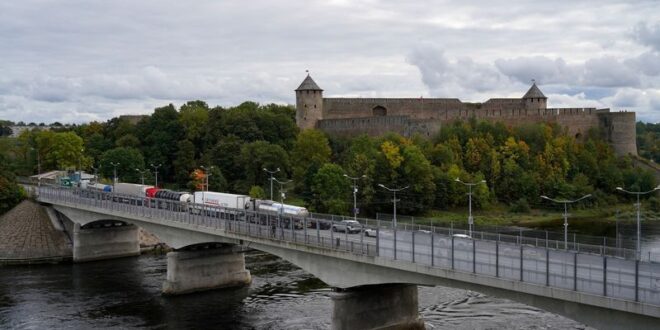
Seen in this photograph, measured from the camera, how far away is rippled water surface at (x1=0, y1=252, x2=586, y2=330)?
40219mm

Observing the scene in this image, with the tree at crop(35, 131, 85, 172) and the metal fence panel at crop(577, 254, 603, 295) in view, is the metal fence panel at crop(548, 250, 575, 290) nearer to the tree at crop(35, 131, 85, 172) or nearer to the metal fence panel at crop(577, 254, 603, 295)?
the metal fence panel at crop(577, 254, 603, 295)

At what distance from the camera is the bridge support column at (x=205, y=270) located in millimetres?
49281

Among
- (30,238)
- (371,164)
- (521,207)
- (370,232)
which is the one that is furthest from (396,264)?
(521,207)

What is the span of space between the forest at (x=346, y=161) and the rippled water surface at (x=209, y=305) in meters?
30.5

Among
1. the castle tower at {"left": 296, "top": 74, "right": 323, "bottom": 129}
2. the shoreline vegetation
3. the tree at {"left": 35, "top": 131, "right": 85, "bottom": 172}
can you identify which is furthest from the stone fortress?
the tree at {"left": 35, "top": 131, "right": 85, "bottom": 172}

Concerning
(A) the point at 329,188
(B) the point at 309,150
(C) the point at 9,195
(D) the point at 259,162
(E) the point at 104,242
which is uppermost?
(B) the point at 309,150

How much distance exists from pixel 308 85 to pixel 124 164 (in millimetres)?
30359

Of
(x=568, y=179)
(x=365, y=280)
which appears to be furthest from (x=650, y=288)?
(x=568, y=179)

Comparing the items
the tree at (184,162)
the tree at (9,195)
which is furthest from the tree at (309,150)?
the tree at (9,195)

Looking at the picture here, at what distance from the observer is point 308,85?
114 metres

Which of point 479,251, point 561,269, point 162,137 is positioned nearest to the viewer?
point 561,269

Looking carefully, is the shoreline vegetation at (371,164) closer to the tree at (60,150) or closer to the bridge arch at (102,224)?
the tree at (60,150)

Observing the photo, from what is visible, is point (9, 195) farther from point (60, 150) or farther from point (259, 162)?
point (60, 150)

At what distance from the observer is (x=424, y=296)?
4494 cm
